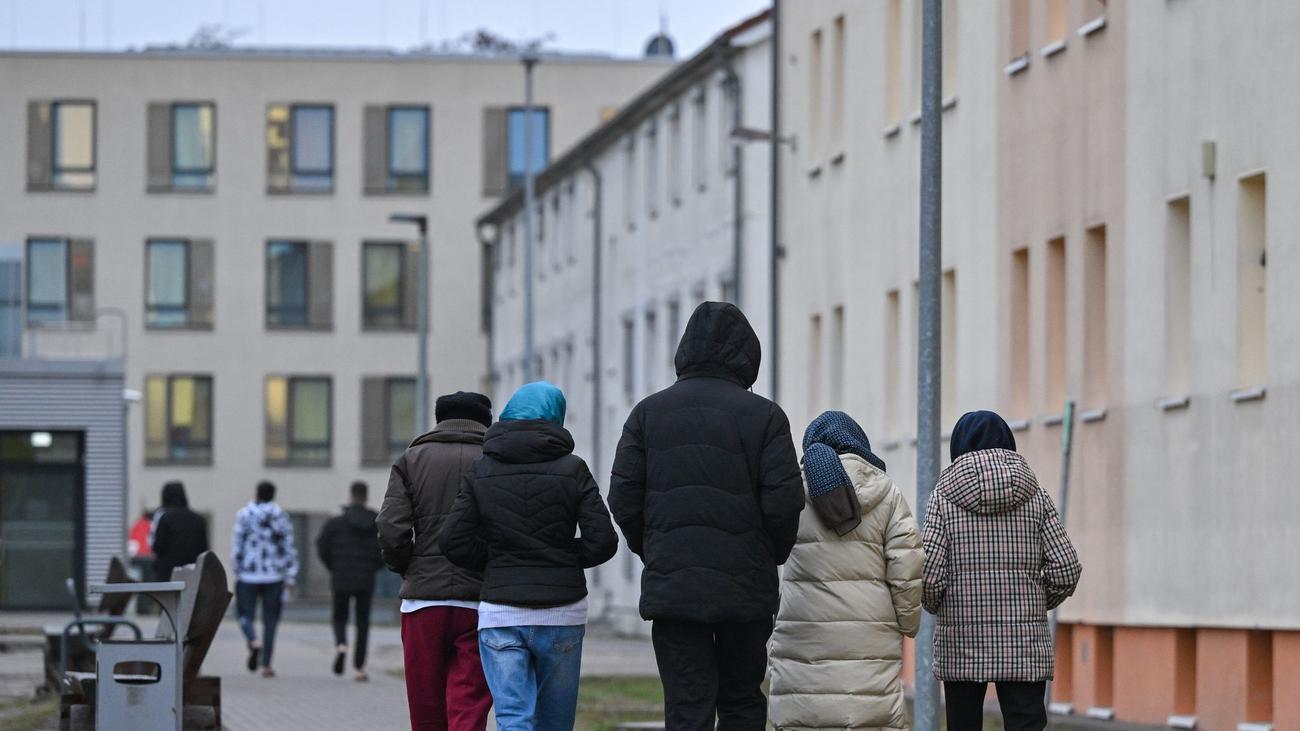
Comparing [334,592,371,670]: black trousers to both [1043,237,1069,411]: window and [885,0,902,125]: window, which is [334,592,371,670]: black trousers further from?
[885,0,902,125]: window

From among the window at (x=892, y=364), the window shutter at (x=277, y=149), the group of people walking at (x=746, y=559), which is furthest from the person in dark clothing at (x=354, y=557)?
the window shutter at (x=277, y=149)

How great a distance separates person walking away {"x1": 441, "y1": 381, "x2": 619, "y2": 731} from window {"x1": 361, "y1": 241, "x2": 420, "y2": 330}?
59.7m

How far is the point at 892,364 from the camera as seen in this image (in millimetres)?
32656

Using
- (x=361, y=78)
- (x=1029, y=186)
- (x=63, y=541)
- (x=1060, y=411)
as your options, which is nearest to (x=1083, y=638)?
(x=1060, y=411)

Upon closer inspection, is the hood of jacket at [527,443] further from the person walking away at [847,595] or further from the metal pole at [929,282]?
the metal pole at [929,282]

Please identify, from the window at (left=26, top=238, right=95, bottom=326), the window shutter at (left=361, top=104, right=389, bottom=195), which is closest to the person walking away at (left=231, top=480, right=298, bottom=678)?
the window at (left=26, top=238, right=95, bottom=326)

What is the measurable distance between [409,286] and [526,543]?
60100mm

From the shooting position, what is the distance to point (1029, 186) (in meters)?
26.8

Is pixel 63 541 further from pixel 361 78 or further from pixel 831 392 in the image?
pixel 361 78

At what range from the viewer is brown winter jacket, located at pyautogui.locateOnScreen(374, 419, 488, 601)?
11992 mm

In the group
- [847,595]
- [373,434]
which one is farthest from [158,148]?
[847,595]

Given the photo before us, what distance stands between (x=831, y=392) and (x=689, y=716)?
25.5 metres

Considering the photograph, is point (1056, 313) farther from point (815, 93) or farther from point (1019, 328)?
point (815, 93)

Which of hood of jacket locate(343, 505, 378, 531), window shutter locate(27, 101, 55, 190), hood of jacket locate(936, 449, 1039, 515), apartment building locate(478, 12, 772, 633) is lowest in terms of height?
hood of jacket locate(343, 505, 378, 531)
